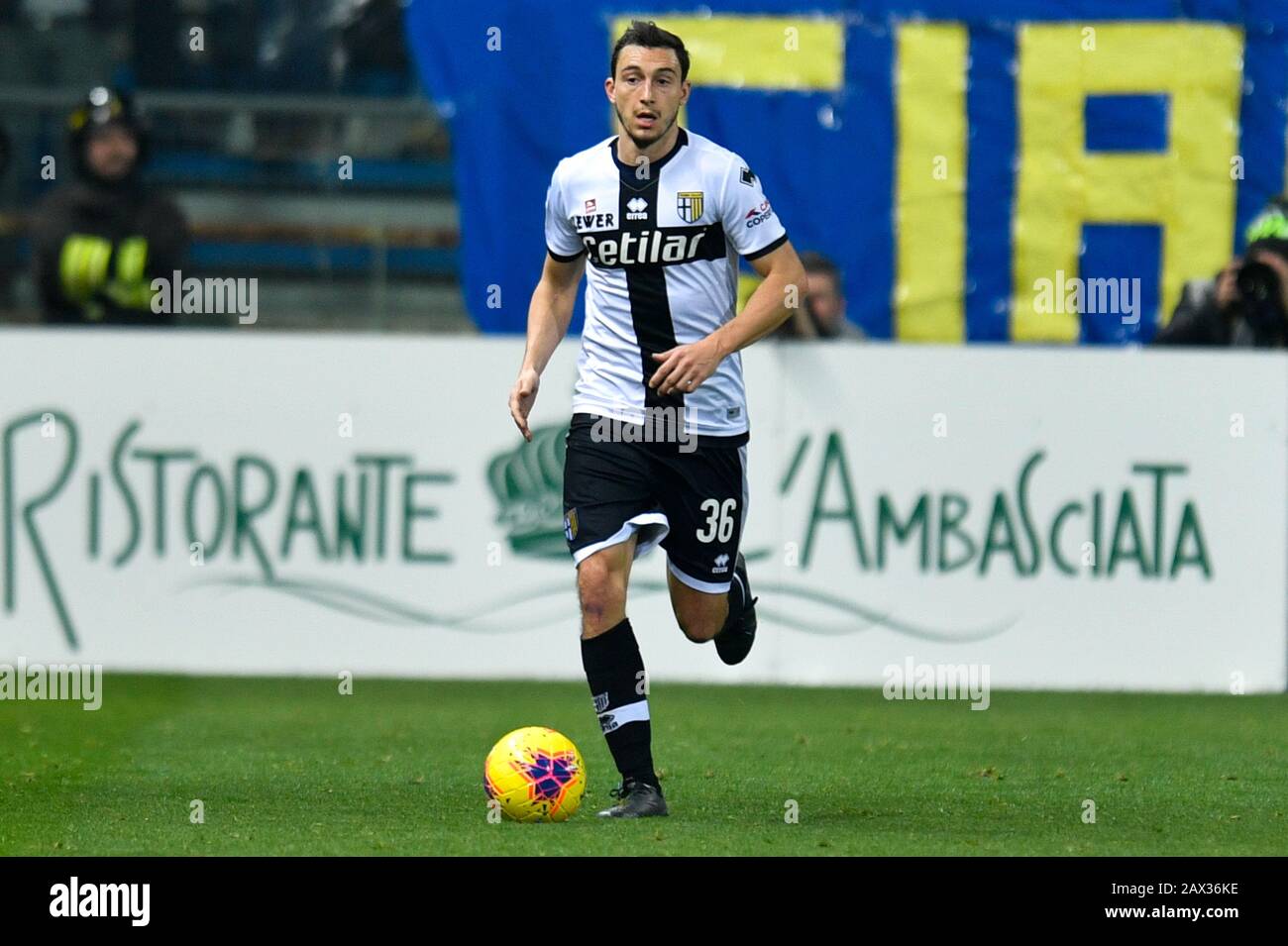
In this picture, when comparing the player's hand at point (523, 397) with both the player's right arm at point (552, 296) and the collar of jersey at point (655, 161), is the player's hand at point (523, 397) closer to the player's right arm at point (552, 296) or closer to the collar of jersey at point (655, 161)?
the player's right arm at point (552, 296)

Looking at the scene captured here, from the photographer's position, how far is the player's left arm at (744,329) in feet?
21.8

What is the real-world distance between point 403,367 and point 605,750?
3308mm

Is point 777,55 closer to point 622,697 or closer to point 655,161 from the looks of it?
point 655,161

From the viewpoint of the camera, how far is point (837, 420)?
11.3 meters

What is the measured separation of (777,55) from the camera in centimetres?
1256

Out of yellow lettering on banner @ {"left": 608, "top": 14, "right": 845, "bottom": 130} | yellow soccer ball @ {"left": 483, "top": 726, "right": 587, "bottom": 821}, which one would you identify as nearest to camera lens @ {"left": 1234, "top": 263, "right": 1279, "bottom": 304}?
yellow lettering on banner @ {"left": 608, "top": 14, "right": 845, "bottom": 130}

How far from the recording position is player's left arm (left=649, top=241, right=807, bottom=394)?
6652 mm

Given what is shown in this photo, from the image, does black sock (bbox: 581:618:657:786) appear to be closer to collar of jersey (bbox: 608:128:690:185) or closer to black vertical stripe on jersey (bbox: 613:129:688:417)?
black vertical stripe on jersey (bbox: 613:129:688:417)

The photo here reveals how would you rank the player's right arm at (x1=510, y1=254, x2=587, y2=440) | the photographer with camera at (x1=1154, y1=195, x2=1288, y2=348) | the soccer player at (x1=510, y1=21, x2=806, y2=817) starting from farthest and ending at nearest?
the photographer with camera at (x1=1154, y1=195, x2=1288, y2=348), the player's right arm at (x1=510, y1=254, x2=587, y2=440), the soccer player at (x1=510, y1=21, x2=806, y2=817)

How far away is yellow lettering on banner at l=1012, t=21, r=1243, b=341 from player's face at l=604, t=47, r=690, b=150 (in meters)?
6.02

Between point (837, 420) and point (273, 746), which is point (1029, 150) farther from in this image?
point (273, 746)

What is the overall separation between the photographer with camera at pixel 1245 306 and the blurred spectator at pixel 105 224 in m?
5.44
